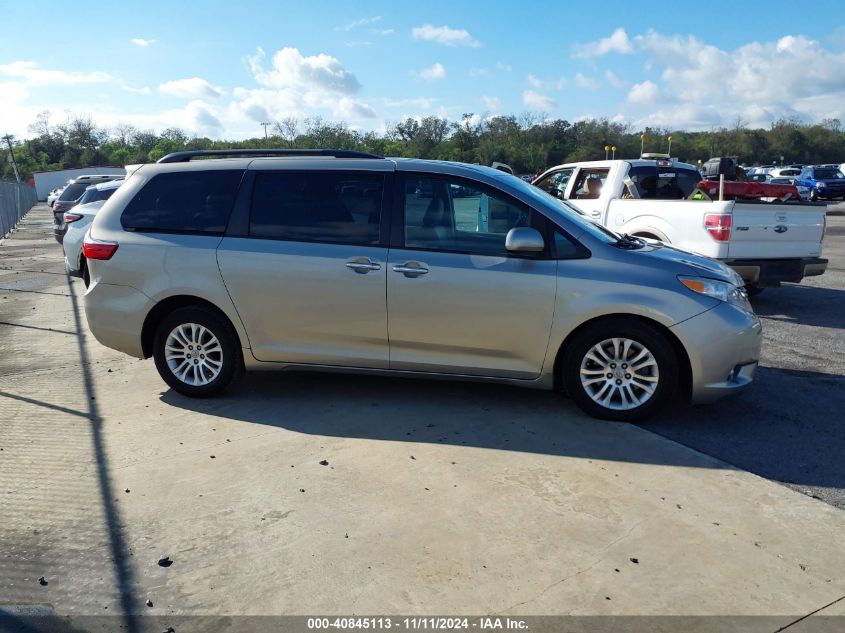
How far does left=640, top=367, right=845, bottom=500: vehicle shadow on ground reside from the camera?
4.32 m

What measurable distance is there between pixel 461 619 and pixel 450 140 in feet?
218

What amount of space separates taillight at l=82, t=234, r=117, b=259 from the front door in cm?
235

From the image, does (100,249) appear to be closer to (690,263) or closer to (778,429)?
(690,263)

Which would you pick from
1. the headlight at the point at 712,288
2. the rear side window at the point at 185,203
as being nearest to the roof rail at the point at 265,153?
the rear side window at the point at 185,203

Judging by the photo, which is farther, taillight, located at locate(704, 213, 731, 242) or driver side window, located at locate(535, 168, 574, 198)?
driver side window, located at locate(535, 168, 574, 198)

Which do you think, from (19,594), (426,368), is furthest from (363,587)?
(426,368)

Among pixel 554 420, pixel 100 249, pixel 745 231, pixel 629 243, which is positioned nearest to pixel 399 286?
pixel 554 420

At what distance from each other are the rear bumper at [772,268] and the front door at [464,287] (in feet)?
14.7

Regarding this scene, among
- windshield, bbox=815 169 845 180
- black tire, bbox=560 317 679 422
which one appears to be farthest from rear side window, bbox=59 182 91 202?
windshield, bbox=815 169 845 180

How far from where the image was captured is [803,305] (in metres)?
9.45

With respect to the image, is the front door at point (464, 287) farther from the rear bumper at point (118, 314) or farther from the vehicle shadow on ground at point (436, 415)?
the rear bumper at point (118, 314)

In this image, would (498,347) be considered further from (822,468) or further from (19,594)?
(19,594)

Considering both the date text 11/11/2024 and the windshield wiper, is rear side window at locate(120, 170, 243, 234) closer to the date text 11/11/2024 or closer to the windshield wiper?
the windshield wiper

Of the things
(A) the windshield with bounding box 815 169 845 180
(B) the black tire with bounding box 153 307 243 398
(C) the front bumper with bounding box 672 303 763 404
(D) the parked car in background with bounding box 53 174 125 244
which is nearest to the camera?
(C) the front bumper with bounding box 672 303 763 404
